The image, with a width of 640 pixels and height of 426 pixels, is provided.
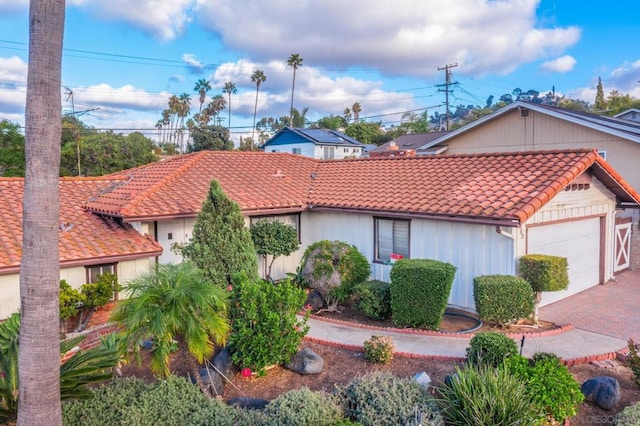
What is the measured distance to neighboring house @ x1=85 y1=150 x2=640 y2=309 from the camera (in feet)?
38.3

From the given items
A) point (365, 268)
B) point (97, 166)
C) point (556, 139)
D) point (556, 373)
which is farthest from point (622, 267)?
point (97, 166)

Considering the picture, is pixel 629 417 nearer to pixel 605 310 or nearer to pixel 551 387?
pixel 551 387

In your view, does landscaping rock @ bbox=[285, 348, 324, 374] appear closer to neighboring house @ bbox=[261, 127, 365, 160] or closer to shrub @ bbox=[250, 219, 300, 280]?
shrub @ bbox=[250, 219, 300, 280]

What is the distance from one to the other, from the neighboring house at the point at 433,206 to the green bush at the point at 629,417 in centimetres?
493

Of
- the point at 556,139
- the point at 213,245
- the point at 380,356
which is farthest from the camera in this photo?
the point at 556,139

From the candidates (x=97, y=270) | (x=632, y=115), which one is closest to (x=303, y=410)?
(x=97, y=270)


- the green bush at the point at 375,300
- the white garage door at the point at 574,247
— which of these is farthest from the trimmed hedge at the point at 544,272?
the green bush at the point at 375,300

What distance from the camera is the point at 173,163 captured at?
1750 centimetres

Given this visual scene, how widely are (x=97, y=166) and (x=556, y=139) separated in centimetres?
3112

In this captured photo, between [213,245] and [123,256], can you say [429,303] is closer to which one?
[213,245]

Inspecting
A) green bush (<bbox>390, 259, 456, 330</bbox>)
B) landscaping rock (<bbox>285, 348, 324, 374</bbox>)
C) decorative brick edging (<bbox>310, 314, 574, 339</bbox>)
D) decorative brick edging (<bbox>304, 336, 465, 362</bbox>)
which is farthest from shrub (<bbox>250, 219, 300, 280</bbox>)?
landscaping rock (<bbox>285, 348, 324, 374</bbox>)

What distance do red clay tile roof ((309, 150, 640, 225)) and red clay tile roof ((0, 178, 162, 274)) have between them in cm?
613

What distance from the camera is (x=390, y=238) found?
1391 cm

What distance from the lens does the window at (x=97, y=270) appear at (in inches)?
444
